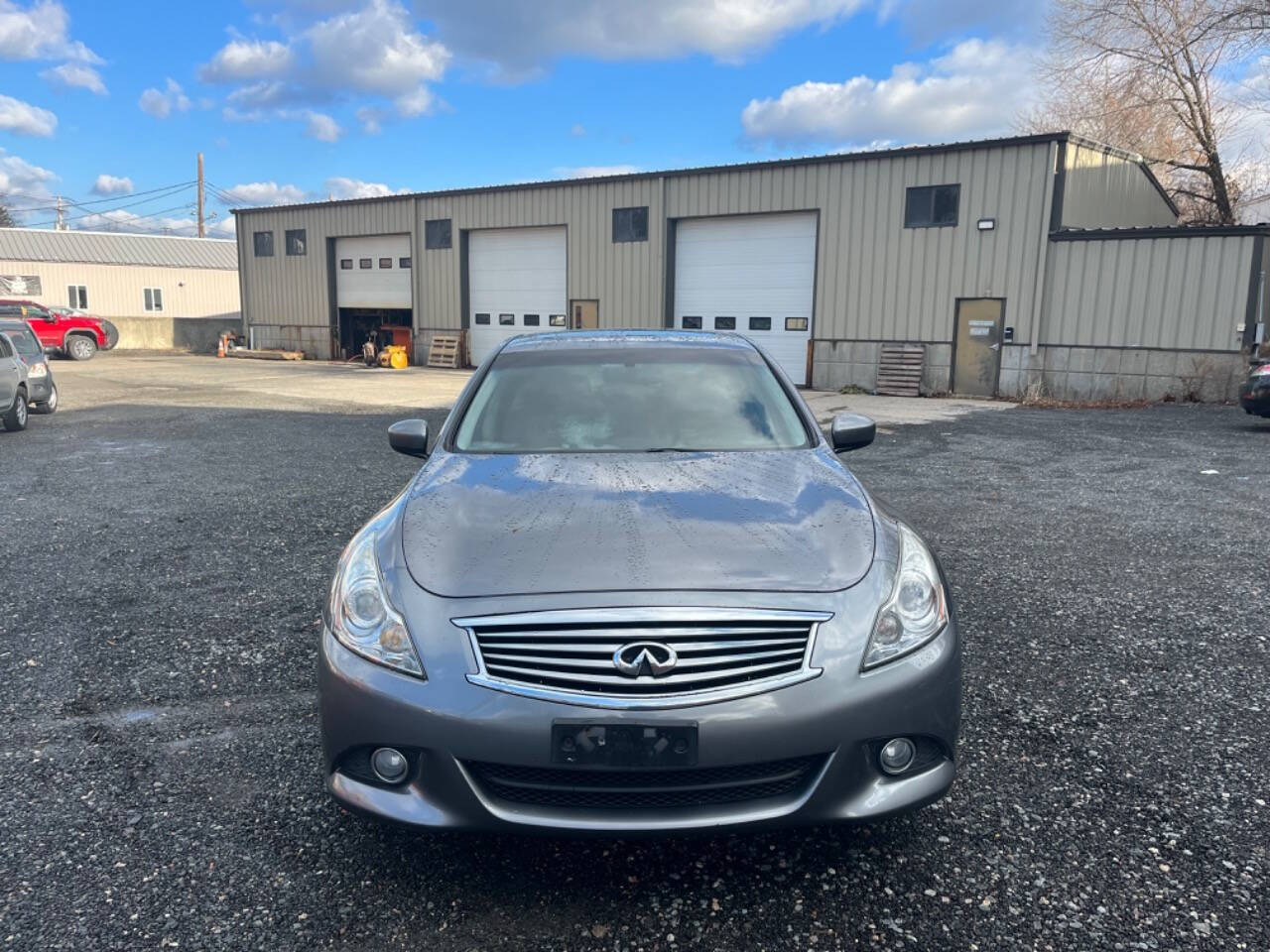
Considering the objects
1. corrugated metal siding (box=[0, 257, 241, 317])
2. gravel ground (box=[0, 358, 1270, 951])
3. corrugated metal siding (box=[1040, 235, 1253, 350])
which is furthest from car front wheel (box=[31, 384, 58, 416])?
corrugated metal siding (box=[0, 257, 241, 317])

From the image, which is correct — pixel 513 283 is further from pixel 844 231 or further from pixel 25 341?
pixel 25 341

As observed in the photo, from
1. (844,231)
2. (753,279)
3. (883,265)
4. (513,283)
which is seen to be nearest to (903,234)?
(883,265)

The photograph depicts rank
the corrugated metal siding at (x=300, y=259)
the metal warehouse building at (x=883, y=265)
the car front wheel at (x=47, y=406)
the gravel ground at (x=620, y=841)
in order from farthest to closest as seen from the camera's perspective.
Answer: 1. the corrugated metal siding at (x=300, y=259)
2. the metal warehouse building at (x=883, y=265)
3. the car front wheel at (x=47, y=406)
4. the gravel ground at (x=620, y=841)

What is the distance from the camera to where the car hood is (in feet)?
7.86

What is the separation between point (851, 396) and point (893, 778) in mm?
17558

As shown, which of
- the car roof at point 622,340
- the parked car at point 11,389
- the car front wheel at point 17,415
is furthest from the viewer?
the car front wheel at point 17,415

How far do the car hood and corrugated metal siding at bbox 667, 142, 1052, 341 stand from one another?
17003 millimetres

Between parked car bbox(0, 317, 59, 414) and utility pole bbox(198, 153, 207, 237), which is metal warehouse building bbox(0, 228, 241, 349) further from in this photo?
parked car bbox(0, 317, 59, 414)

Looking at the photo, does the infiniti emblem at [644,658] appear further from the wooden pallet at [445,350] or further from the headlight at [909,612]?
the wooden pallet at [445,350]

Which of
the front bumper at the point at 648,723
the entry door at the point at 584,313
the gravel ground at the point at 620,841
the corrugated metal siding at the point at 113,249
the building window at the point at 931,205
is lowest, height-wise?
the gravel ground at the point at 620,841

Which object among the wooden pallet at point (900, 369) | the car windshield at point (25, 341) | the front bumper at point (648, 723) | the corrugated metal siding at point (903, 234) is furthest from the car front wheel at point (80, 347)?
the front bumper at point (648, 723)

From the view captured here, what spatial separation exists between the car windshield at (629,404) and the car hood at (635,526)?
0.25 m

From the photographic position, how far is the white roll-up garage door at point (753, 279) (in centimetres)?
2112

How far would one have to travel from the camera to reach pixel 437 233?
89.7 ft
